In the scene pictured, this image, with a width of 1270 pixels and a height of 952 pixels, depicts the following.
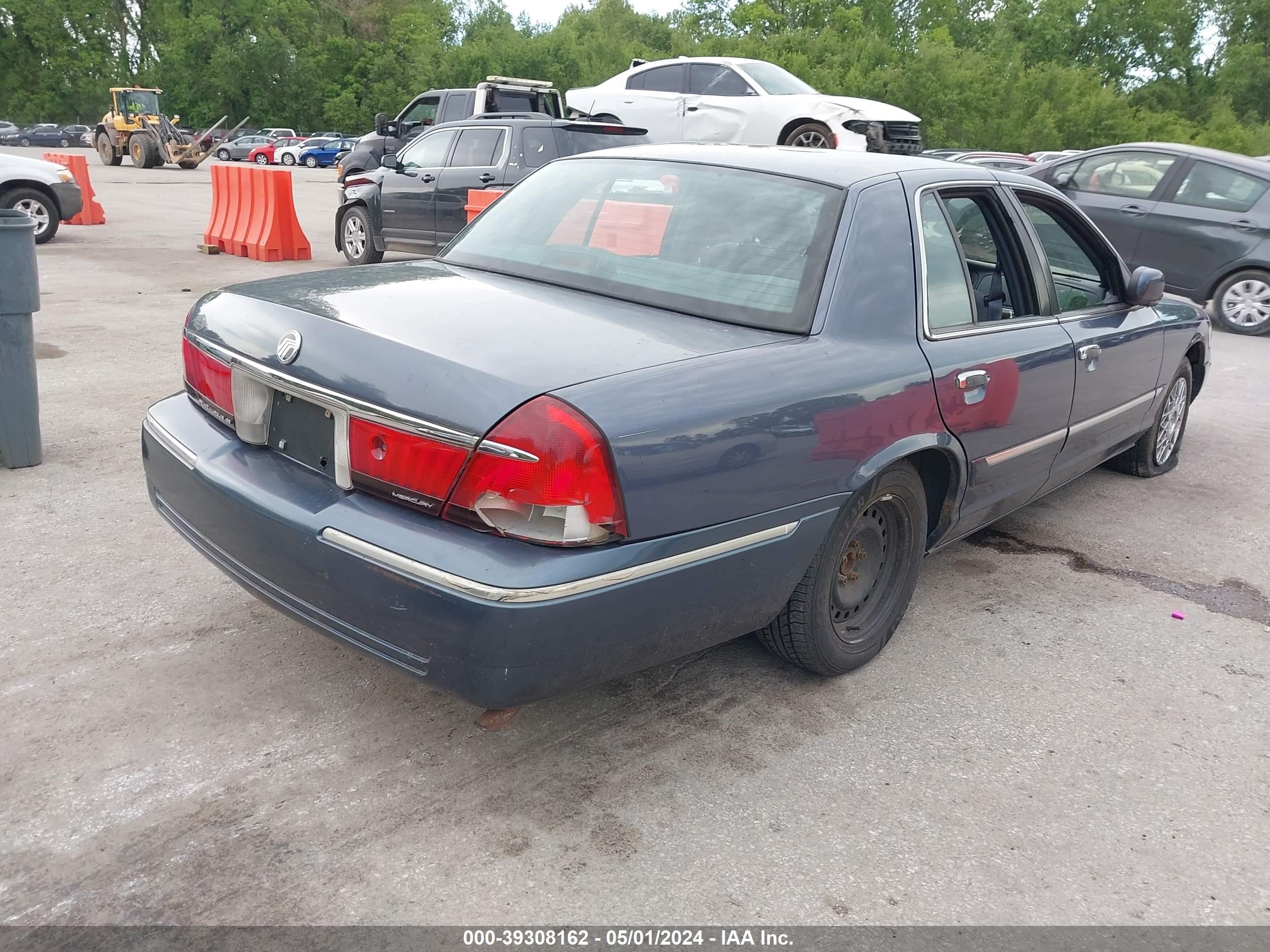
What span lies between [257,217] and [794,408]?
11.8 meters

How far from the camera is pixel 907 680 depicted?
3.49 metres

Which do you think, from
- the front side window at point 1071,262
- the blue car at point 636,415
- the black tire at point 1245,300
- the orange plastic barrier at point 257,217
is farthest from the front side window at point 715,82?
the blue car at point 636,415

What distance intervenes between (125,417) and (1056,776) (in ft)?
16.5

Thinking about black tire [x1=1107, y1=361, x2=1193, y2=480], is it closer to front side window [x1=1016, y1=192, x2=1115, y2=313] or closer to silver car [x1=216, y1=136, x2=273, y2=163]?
front side window [x1=1016, y1=192, x2=1115, y2=313]

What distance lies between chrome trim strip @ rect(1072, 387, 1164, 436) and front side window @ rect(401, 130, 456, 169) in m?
8.80

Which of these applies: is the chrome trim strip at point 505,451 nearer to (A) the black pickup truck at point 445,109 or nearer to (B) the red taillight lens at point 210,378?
(B) the red taillight lens at point 210,378

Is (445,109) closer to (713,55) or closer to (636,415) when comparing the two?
(636,415)

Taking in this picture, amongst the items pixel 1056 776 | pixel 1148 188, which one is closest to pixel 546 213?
pixel 1056 776

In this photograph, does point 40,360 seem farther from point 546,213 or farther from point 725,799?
point 725,799

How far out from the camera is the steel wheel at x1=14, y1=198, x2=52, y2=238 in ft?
43.2

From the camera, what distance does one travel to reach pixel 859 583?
136 inches

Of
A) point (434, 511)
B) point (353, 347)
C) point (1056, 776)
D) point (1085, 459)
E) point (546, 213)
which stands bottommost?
point (1056, 776)

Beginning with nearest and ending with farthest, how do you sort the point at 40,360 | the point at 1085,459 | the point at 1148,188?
the point at 1085,459
the point at 40,360
the point at 1148,188

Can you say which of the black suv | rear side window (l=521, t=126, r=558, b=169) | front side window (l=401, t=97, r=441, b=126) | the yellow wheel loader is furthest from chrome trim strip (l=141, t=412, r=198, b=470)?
the yellow wheel loader
